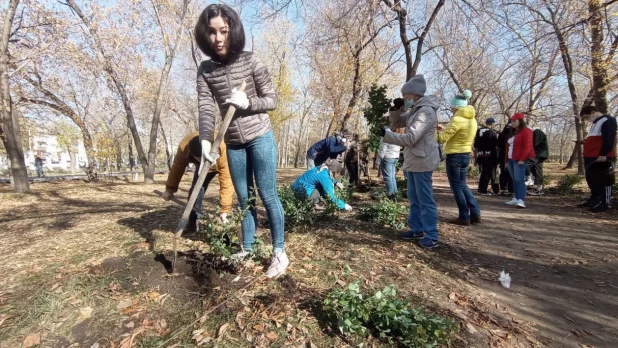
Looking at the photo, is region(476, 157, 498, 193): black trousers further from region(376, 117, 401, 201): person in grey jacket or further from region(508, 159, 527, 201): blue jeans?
region(376, 117, 401, 201): person in grey jacket

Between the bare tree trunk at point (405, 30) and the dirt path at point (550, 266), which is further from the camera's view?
the bare tree trunk at point (405, 30)

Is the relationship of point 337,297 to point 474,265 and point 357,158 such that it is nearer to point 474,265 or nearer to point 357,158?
point 474,265

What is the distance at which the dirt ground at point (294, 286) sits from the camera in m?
1.92

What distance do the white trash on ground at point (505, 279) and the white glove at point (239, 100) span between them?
2.74 m

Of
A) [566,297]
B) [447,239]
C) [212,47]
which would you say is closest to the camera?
[212,47]

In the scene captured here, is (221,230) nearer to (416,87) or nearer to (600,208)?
(416,87)

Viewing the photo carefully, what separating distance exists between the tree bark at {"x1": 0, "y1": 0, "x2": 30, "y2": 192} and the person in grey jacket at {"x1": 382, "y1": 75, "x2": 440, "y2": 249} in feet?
36.7

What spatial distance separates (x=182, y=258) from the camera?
2.78 meters

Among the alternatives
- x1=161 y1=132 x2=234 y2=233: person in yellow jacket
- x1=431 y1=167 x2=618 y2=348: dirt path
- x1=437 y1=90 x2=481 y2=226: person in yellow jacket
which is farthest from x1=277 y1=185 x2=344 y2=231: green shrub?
x1=437 y1=90 x2=481 y2=226: person in yellow jacket

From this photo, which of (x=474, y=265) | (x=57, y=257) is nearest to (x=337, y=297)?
(x=474, y=265)

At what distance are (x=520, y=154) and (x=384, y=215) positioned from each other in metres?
3.42

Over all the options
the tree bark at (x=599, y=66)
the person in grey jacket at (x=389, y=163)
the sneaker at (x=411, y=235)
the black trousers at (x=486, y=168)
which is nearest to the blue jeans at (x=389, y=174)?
the person in grey jacket at (x=389, y=163)

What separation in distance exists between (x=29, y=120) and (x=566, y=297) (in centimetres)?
2509

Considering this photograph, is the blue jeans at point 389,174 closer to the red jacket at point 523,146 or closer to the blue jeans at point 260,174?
the red jacket at point 523,146
